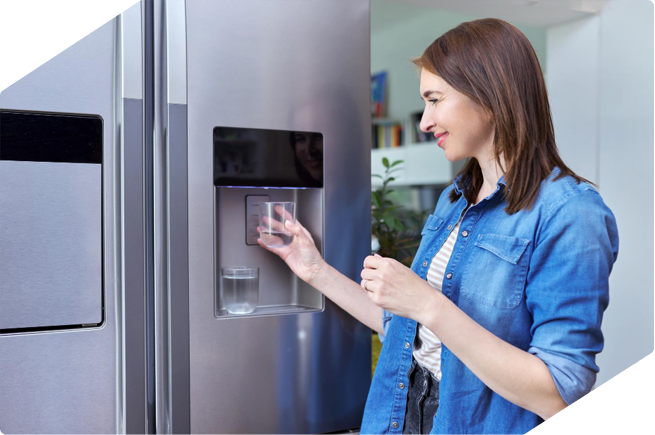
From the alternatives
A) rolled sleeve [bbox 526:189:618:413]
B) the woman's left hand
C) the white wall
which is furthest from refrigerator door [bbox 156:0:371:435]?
the white wall

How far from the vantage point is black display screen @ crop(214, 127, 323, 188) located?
118 centimetres

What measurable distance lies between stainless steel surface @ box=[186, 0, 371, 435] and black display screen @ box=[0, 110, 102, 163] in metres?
0.18

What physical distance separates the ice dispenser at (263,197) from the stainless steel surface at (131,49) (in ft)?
0.56

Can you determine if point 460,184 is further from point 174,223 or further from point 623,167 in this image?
point 623,167

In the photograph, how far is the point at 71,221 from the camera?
42.2 inches

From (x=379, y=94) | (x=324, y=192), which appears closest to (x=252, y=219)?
(x=324, y=192)

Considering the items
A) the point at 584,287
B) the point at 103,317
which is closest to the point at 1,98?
the point at 103,317

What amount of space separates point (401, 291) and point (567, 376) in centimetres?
27

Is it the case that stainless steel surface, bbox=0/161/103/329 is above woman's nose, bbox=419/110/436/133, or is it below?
below

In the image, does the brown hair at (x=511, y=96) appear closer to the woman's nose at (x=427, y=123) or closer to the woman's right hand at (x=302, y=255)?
the woman's nose at (x=427, y=123)

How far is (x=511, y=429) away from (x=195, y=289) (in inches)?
24.4

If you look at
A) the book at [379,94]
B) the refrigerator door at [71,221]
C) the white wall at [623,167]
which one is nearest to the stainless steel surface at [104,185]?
the refrigerator door at [71,221]

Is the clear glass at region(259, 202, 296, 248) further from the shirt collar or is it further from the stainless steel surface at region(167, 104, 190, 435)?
the shirt collar

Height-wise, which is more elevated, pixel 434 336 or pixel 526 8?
pixel 526 8
